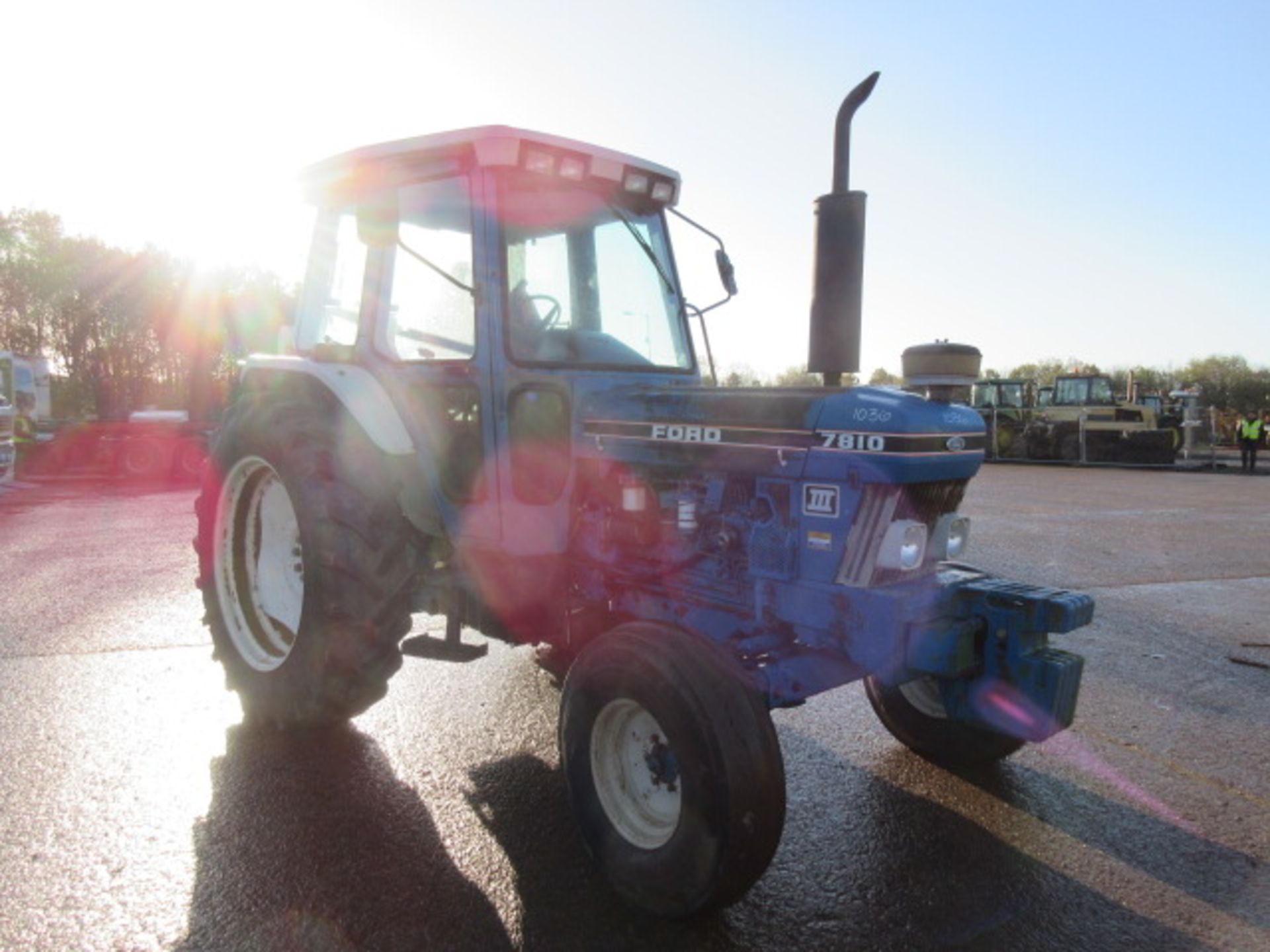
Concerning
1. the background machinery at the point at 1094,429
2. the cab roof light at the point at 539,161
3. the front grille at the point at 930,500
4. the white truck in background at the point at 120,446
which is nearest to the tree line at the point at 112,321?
the white truck in background at the point at 120,446

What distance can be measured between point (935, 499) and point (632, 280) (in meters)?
1.66

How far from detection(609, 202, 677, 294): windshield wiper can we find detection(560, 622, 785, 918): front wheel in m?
1.75

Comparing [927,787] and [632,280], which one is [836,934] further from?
[632,280]

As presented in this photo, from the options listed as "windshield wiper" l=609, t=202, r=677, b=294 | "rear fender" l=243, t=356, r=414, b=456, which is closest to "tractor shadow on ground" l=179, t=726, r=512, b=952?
"rear fender" l=243, t=356, r=414, b=456

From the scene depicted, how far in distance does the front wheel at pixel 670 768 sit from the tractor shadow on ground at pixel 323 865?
45 centimetres

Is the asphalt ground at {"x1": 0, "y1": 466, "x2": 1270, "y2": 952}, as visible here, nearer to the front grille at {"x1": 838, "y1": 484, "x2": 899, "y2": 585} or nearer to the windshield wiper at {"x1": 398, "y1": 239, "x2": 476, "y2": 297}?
the front grille at {"x1": 838, "y1": 484, "x2": 899, "y2": 585}

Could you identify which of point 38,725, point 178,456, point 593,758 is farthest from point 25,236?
point 593,758

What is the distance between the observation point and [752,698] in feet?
8.66

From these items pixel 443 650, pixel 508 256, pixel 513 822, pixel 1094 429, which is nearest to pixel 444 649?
pixel 443 650

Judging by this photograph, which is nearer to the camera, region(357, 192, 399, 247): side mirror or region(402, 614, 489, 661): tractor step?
region(357, 192, 399, 247): side mirror

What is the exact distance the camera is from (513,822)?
3.22 metres

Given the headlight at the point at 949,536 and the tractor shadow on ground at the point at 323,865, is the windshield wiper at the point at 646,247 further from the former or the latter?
the tractor shadow on ground at the point at 323,865

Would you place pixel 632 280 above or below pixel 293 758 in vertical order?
above

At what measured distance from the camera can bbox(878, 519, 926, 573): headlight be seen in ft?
9.29
